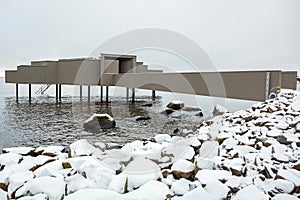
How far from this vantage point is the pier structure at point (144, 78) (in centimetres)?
799

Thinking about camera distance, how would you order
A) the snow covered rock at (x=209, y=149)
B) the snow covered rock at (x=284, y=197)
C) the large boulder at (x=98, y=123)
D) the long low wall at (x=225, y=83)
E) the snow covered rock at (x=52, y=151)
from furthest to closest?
1. the large boulder at (x=98, y=123)
2. the long low wall at (x=225, y=83)
3. the snow covered rock at (x=52, y=151)
4. the snow covered rock at (x=209, y=149)
5. the snow covered rock at (x=284, y=197)

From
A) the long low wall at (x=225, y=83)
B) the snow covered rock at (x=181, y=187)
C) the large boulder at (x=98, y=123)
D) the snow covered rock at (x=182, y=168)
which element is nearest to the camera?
the snow covered rock at (x=181, y=187)

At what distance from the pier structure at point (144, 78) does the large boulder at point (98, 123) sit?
3460mm

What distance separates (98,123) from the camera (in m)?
9.13

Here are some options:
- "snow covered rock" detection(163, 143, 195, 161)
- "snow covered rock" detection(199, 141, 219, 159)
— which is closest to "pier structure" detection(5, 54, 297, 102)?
"snow covered rock" detection(199, 141, 219, 159)

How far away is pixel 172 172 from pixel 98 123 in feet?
21.1

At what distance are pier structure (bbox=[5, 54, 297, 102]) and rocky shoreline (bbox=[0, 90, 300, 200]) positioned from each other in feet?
13.5

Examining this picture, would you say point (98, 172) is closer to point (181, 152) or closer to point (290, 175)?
point (181, 152)

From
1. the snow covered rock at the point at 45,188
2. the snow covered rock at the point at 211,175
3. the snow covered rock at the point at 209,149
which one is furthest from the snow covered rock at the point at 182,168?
the snow covered rock at the point at 45,188

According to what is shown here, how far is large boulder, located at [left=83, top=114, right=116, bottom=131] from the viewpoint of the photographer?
352 inches

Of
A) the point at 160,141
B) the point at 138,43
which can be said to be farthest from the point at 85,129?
the point at 160,141

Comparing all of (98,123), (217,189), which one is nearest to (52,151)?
(217,189)

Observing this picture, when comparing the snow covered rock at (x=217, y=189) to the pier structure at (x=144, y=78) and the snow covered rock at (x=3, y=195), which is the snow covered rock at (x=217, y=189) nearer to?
the snow covered rock at (x=3, y=195)

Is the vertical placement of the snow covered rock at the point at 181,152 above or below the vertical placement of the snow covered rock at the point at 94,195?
above
